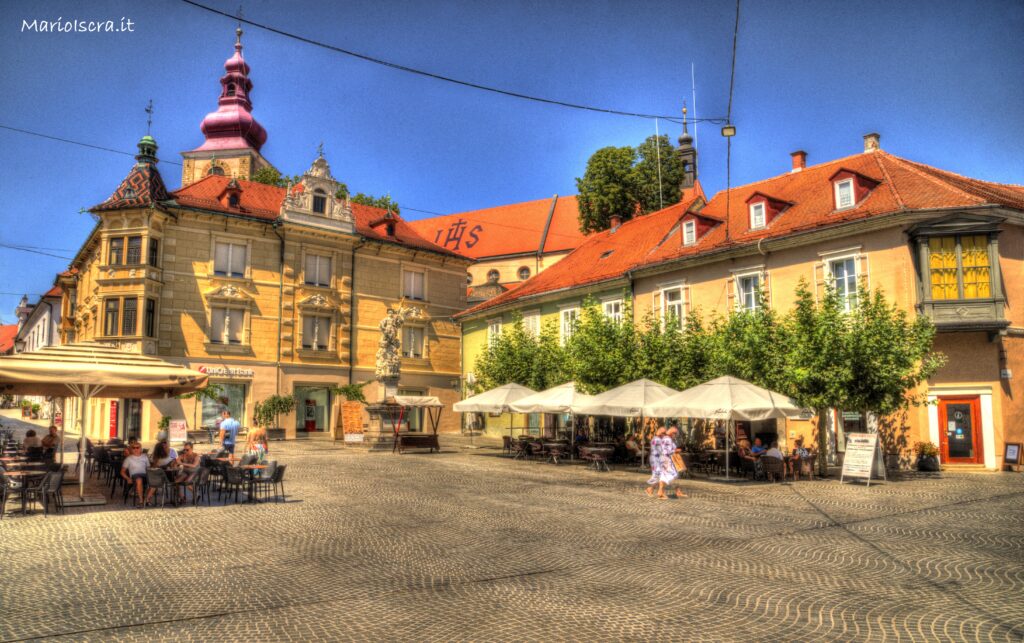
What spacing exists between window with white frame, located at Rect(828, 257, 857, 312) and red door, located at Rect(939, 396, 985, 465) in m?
3.98

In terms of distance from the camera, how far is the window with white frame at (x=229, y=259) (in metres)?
34.5

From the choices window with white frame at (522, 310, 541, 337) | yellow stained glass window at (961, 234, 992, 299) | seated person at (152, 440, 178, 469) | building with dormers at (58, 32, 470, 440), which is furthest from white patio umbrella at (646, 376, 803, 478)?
building with dormers at (58, 32, 470, 440)

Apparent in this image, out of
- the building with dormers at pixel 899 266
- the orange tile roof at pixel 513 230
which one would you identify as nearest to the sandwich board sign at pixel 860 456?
the building with dormers at pixel 899 266

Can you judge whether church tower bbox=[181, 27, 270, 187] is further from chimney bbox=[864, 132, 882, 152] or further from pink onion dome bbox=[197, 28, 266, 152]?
chimney bbox=[864, 132, 882, 152]

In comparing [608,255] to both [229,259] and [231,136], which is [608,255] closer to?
[229,259]

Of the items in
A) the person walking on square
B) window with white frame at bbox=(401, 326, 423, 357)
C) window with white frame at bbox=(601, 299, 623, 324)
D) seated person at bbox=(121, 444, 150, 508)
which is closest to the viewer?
seated person at bbox=(121, 444, 150, 508)

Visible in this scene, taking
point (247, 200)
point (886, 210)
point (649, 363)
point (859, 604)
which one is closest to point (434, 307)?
point (247, 200)

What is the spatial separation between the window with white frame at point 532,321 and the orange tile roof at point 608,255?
38.4 inches

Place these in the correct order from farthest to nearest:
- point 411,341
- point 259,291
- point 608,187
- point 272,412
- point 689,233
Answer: point 608,187 < point 411,341 < point 259,291 < point 272,412 < point 689,233

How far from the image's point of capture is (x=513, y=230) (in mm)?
59938

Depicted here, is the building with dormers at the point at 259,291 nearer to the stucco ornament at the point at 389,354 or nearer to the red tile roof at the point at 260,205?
the red tile roof at the point at 260,205

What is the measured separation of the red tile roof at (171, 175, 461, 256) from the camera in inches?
1364

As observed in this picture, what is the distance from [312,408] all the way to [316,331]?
3988mm

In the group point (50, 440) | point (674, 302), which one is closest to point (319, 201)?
point (674, 302)
